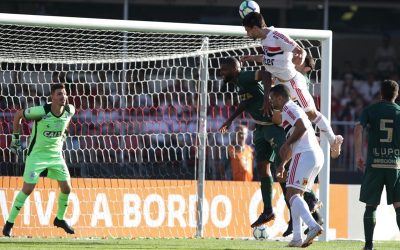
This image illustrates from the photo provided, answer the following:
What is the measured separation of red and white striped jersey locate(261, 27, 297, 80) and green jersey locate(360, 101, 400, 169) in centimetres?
103

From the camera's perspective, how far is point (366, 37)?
27891 millimetres

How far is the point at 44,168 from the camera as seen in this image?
14922 mm

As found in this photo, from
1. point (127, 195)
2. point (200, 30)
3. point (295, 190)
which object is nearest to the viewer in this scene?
point (295, 190)

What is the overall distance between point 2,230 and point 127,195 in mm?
2007

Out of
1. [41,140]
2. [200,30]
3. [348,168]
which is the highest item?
[200,30]

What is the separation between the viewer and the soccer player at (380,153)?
12.8 m

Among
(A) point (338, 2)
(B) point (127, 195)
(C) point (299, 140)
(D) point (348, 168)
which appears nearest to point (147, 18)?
(A) point (338, 2)

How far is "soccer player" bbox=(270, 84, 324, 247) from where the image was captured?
11.9 m

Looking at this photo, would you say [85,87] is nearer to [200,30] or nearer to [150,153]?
[150,153]

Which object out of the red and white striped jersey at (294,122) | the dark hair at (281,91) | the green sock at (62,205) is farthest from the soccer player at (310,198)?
the green sock at (62,205)

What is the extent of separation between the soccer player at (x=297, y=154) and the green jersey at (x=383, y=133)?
90 centimetres

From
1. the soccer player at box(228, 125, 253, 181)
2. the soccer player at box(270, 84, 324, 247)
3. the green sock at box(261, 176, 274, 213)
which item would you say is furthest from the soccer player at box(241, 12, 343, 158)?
the soccer player at box(228, 125, 253, 181)

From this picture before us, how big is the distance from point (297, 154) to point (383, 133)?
1.31 metres

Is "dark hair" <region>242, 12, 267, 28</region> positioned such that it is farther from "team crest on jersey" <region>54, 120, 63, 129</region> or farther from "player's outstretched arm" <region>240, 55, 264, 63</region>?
"team crest on jersey" <region>54, 120, 63, 129</region>
